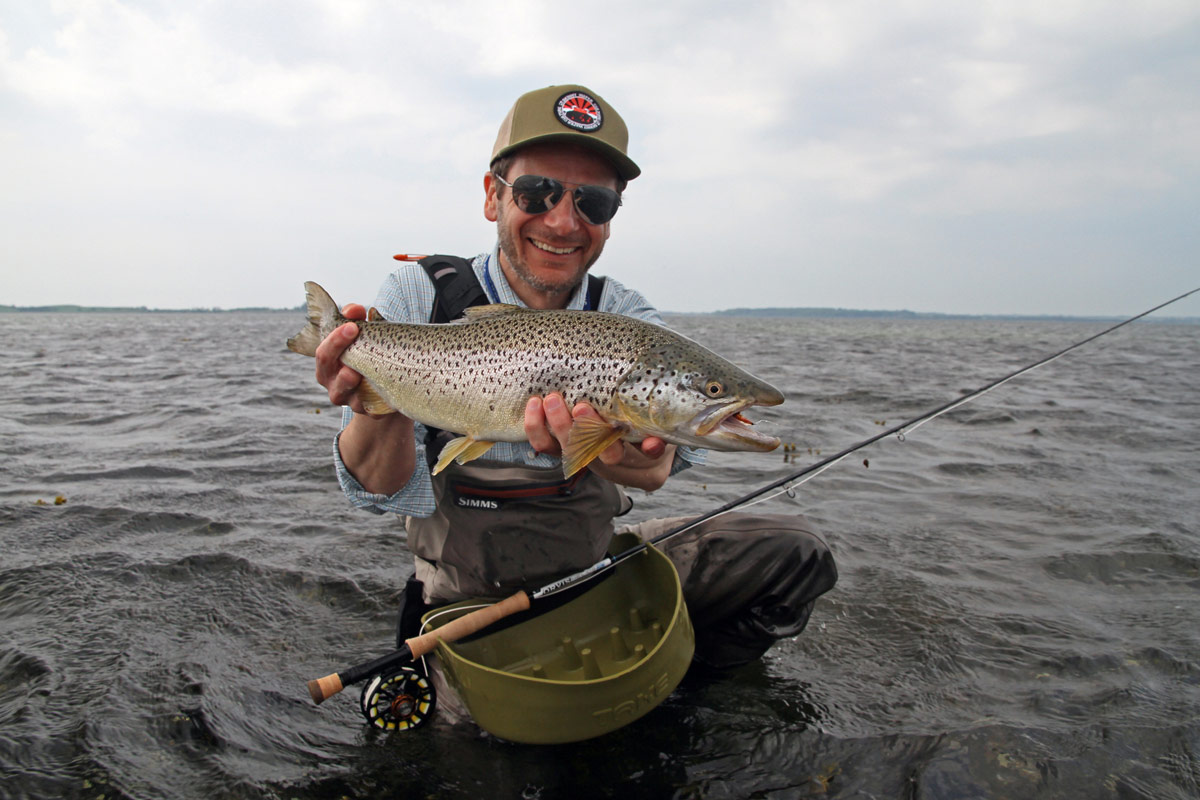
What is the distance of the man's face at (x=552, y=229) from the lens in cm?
363

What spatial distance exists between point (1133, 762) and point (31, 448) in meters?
10.6

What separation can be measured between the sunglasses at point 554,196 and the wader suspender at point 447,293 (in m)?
0.53

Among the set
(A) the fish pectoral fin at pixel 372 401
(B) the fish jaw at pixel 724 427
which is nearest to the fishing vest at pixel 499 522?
(A) the fish pectoral fin at pixel 372 401

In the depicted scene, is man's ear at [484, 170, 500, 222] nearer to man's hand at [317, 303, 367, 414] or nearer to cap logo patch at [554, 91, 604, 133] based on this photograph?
cap logo patch at [554, 91, 604, 133]

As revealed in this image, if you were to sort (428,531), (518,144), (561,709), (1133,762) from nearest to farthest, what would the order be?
1. (561,709)
2. (1133,762)
3. (518,144)
4. (428,531)

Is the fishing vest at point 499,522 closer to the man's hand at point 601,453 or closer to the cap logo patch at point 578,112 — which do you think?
the man's hand at point 601,453

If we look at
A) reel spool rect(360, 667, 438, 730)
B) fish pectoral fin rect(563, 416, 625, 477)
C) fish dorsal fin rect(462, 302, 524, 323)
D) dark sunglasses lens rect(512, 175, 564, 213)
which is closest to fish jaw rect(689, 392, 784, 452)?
fish pectoral fin rect(563, 416, 625, 477)

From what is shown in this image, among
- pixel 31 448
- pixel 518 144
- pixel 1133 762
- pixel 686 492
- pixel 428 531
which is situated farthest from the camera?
pixel 31 448

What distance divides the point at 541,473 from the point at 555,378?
64 centimetres

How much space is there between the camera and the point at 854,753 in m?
3.30

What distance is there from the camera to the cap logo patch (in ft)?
11.6

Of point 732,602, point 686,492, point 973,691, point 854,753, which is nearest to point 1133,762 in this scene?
point 973,691

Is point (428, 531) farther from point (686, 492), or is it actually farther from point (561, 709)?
point (686, 492)

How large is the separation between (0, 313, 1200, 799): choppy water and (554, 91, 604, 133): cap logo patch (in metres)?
2.99
